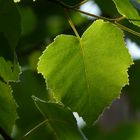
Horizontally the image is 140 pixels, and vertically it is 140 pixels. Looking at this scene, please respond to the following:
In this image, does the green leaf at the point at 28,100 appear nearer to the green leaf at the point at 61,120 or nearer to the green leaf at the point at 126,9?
the green leaf at the point at 61,120

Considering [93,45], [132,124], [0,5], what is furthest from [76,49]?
[132,124]

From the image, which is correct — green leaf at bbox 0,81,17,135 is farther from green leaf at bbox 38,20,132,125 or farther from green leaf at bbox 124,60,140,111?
green leaf at bbox 124,60,140,111

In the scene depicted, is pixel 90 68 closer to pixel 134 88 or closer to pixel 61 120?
pixel 61 120

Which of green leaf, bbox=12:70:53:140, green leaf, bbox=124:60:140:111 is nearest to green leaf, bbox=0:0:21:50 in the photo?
green leaf, bbox=12:70:53:140

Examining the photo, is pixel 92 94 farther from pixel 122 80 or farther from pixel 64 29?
pixel 64 29

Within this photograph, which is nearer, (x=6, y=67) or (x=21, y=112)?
(x=6, y=67)

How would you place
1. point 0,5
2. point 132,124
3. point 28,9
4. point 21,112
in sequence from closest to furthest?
point 0,5, point 132,124, point 21,112, point 28,9
